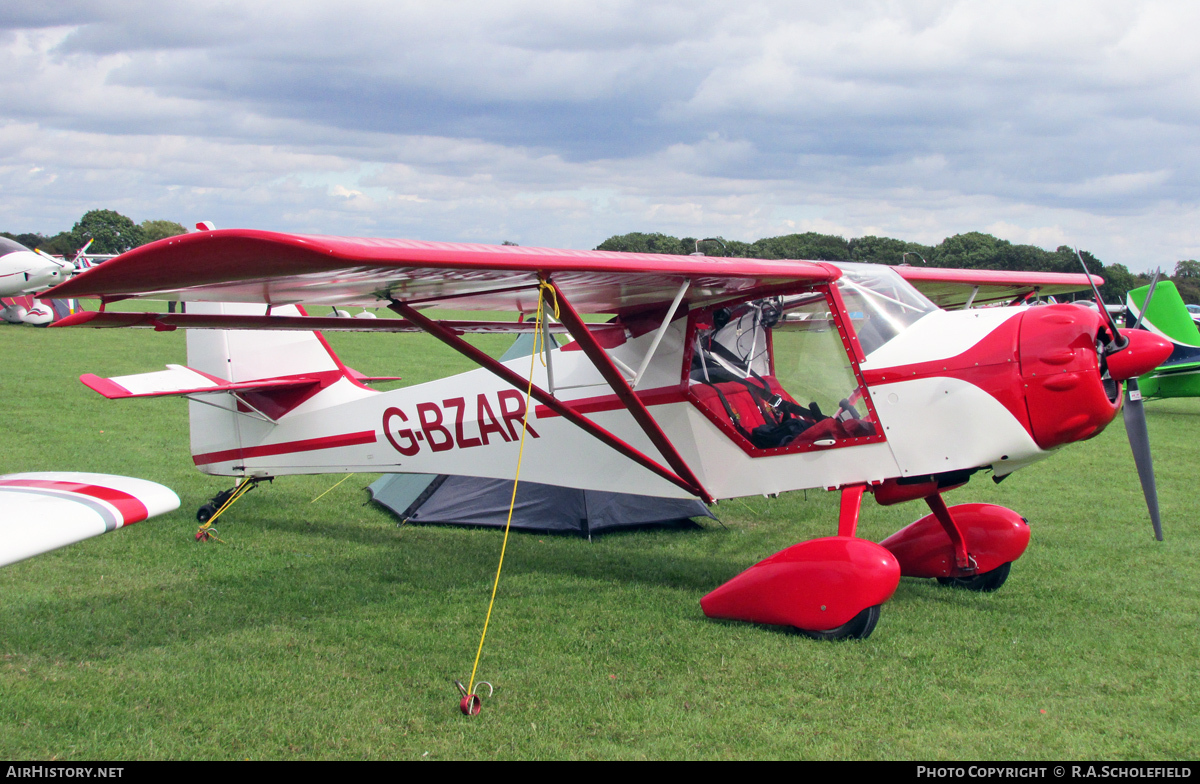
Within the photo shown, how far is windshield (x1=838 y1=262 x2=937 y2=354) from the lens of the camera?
535 centimetres

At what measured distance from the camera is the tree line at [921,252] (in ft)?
45.9

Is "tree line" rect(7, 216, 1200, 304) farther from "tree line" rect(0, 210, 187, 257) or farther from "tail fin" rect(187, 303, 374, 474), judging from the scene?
"tree line" rect(0, 210, 187, 257)

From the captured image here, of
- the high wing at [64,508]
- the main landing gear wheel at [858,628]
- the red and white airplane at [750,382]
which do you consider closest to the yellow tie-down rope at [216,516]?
the red and white airplane at [750,382]

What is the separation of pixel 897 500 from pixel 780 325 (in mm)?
1400

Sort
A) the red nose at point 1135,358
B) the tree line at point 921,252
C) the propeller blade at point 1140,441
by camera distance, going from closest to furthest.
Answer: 1. the red nose at point 1135,358
2. the propeller blade at point 1140,441
3. the tree line at point 921,252

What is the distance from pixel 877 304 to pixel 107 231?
94.2 meters

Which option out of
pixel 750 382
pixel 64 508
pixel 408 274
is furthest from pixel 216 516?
pixel 750 382

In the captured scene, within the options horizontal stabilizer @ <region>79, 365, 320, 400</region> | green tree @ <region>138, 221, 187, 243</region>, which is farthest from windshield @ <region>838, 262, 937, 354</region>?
green tree @ <region>138, 221, 187, 243</region>

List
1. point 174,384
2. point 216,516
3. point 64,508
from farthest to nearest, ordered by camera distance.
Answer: point 216,516, point 174,384, point 64,508

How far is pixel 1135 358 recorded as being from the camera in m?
4.98

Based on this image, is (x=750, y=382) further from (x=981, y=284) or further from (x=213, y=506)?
(x=213, y=506)

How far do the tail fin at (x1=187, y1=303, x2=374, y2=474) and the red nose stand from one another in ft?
18.6

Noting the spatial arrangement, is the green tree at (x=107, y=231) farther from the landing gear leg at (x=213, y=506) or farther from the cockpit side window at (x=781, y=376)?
the cockpit side window at (x=781, y=376)
